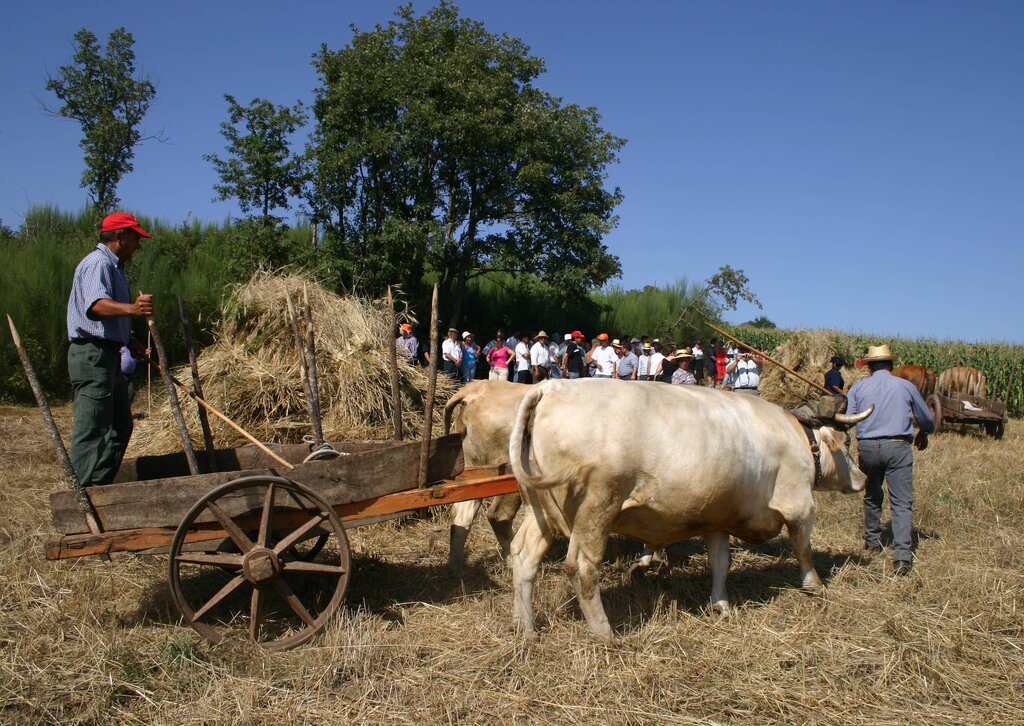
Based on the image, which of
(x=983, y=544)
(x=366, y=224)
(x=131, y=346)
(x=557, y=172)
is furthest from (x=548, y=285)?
(x=131, y=346)

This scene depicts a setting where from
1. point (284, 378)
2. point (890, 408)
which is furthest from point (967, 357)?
point (284, 378)

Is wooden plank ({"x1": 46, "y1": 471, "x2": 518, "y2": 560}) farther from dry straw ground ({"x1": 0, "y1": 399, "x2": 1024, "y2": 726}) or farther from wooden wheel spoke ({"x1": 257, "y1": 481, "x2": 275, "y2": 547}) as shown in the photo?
dry straw ground ({"x1": 0, "y1": 399, "x2": 1024, "y2": 726})

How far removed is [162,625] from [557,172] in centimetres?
1646

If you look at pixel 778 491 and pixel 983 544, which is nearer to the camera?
pixel 778 491

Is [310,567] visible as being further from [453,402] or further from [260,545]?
[453,402]

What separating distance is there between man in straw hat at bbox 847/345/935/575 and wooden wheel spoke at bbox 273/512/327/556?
4555mm

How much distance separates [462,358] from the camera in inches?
582

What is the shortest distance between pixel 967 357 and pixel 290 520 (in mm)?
24022

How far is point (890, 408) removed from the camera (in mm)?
6414

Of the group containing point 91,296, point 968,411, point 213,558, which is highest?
point 91,296

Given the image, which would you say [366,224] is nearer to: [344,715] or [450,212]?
[450,212]

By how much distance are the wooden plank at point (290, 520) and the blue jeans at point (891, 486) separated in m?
3.42

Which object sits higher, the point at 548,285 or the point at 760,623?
the point at 548,285

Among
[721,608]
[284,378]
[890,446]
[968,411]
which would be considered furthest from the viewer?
[968,411]
